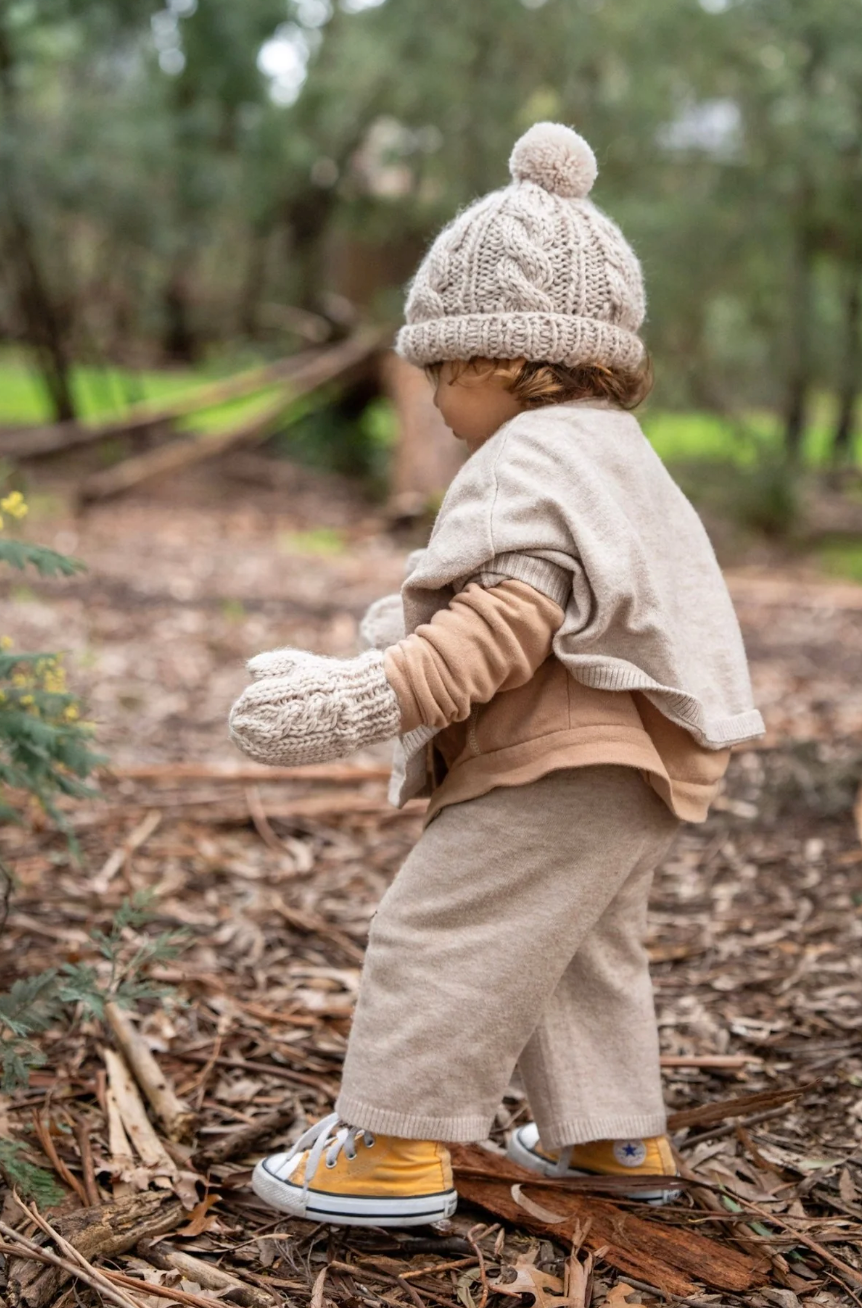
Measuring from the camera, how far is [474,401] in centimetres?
204

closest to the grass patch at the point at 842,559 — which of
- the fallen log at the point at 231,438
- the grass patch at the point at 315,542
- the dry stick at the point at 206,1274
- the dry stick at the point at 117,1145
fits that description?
the grass patch at the point at 315,542

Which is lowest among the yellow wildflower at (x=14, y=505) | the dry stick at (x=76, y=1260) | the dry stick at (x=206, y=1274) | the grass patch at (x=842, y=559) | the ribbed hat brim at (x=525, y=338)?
the grass patch at (x=842, y=559)

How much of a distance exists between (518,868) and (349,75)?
1425 centimetres

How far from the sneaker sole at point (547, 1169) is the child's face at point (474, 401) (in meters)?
1.25

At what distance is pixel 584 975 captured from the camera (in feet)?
7.13

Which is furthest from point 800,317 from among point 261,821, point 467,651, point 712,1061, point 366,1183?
point 366,1183

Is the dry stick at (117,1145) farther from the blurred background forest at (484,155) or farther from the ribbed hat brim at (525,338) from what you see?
the blurred background forest at (484,155)

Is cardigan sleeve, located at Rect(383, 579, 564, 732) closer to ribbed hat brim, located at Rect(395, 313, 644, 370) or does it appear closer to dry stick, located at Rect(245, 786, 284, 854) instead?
ribbed hat brim, located at Rect(395, 313, 644, 370)

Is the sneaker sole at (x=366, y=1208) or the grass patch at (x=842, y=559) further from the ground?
the sneaker sole at (x=366, y=1208)

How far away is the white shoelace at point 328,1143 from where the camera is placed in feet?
6.66

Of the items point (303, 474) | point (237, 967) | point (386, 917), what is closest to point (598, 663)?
point (386, 917)

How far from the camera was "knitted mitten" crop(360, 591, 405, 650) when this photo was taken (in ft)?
7.01

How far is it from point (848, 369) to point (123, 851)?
13756 mm

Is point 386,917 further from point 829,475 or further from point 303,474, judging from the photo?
point 829,475
